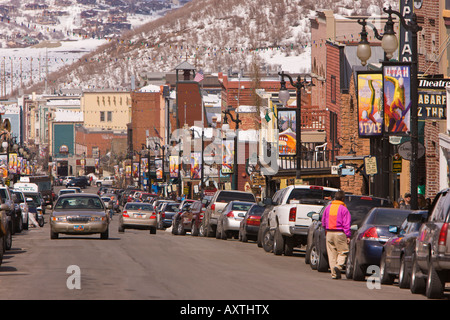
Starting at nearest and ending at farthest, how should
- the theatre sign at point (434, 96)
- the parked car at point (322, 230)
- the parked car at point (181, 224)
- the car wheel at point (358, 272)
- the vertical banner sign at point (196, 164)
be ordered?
the car wheel at point (358, 272) → the parked car at point (322, 230) → the theatre sign at point (434, 96) → the parked car at point (181, 224) → the vertical banner sign at point (196, 164)

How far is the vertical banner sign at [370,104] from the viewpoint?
38656mm

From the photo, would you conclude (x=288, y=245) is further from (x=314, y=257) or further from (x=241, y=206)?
(x=241, y=206)

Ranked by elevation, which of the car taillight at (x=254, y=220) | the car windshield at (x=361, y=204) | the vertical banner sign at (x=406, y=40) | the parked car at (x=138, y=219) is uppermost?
the vertical banner sign at (x=406, y=40)

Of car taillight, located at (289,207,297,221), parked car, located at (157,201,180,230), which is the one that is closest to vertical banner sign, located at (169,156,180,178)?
parked car, located at (157,201,180,230)

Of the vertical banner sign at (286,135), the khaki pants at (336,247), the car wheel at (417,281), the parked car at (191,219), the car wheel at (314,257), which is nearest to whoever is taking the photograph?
the car wheel at (417,281)

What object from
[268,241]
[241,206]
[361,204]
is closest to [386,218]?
[361,204]

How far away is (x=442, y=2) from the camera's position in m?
39.8

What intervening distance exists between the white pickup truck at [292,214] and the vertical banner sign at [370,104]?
981 centimetres

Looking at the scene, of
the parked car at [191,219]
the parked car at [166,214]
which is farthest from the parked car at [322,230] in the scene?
the parked car at [166,214]

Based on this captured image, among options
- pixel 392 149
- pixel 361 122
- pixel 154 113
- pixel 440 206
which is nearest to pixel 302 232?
pixel 440 206

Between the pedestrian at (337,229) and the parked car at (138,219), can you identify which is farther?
the parked car at (138,219)

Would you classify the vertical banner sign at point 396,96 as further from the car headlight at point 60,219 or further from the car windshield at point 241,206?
the car headlight at point 60,219
